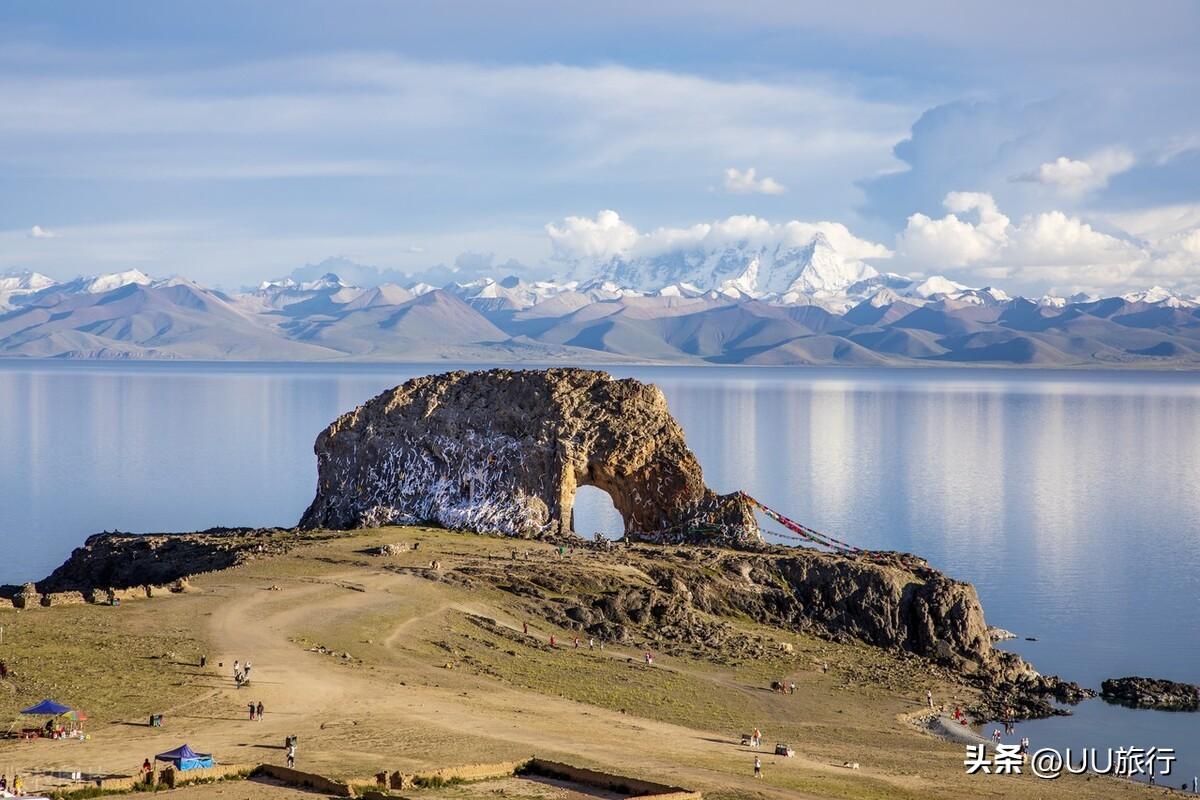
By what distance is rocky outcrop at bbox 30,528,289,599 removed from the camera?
2655 inches

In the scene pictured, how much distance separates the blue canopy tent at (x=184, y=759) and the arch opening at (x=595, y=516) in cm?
5302

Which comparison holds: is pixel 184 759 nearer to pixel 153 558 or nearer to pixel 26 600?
pixel 26 600

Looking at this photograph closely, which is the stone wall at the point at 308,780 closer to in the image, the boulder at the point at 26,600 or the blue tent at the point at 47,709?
the blue tent at the point at 47,709

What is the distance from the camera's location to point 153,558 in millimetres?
70438

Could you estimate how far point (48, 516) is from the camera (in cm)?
10688

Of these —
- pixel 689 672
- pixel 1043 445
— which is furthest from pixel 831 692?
pixel 1043 445

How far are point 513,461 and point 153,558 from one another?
1910 centimetres

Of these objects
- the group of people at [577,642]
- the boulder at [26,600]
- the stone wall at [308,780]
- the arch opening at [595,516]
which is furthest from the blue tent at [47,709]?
the arch opening at [595,516]

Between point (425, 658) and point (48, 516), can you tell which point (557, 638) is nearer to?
point (425, 658)

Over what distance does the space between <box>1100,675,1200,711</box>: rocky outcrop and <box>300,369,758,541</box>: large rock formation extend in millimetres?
20936

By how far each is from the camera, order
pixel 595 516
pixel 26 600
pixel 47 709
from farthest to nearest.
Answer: pixel 595 516
pixel 26 600
pixel 47 709

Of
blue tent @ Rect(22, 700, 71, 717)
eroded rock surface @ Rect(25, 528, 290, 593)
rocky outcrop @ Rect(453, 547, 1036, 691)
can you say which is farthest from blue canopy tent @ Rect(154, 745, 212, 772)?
eroded rock surface @ Rect(25, 528, 290, 593)

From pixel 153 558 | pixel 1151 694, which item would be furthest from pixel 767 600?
pixel 153 558

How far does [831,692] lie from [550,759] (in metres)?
19.6
